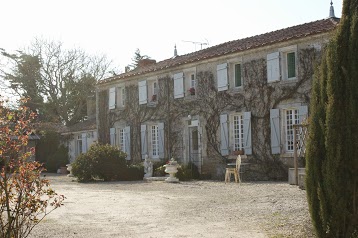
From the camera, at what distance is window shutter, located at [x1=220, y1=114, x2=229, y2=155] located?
20.7 meters

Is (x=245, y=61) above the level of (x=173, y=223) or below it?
above

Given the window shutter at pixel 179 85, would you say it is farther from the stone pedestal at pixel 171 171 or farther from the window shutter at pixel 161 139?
the stone pedestal at pixel 171 171

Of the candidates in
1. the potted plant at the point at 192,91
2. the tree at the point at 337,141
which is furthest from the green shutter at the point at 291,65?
the tree at the point at 337,141

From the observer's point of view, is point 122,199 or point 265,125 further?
point 265,125

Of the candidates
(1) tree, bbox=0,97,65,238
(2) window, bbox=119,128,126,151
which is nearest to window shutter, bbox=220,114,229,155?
(2) window, bbox=119,128,126,151

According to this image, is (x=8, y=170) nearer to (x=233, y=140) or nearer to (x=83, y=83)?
(x=233, y=140)

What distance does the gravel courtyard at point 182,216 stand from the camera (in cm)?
820

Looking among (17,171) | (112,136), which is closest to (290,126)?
(112,136)

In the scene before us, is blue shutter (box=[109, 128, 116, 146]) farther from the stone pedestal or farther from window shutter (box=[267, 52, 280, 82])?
window shutter (box=[267, 52, 280, 82])

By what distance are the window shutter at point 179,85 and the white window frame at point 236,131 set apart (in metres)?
3.17

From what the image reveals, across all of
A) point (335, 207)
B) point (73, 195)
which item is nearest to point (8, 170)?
point (335, 207)

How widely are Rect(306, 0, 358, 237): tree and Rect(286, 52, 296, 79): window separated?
1303 cm

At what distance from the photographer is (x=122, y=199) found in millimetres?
13516

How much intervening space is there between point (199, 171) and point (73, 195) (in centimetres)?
804
